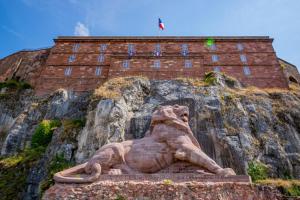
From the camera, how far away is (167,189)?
19.3ft

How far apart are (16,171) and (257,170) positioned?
15735mm

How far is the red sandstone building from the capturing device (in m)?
28.4

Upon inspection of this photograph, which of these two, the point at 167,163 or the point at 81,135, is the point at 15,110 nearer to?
the point at 81,135

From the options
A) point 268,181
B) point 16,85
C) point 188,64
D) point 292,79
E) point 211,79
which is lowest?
point 268,181

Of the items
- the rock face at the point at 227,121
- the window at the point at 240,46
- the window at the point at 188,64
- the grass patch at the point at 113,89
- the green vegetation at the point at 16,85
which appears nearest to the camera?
the rock face at the point at 227,121

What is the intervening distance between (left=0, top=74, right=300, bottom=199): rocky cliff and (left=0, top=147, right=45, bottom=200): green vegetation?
63mm

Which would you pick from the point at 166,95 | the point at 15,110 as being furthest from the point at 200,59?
the point at 15,110

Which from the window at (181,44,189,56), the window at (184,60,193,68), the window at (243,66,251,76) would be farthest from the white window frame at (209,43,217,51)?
the window at (184,60,193,68)

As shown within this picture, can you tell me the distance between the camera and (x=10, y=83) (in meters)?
33.0

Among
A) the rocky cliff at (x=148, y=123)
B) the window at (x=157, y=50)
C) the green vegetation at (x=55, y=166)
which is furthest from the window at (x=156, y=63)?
the green vegetation at (x=55, y=166)

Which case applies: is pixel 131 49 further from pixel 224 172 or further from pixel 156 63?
pixel 224 172

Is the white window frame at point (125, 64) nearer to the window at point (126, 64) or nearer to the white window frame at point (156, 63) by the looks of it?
the window at point (126, 64)

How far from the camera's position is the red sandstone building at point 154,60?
93.1 ft

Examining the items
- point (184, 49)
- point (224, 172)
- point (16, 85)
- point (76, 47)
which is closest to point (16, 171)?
point (16, 85)
